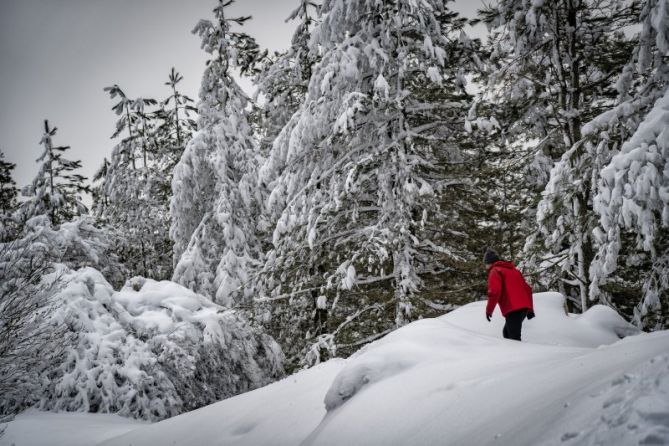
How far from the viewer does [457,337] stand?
14.7ft

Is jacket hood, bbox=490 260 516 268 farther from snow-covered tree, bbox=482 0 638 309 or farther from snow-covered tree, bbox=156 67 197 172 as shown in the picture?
snow-covered tree, bbox=156 67 197 172

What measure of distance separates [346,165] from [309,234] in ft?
4.94

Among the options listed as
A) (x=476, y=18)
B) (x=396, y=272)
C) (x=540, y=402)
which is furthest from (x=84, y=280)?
(x=476, y=18)

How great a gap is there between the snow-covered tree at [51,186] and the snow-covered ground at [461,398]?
12274mm

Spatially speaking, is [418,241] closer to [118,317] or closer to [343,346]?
[343,346]

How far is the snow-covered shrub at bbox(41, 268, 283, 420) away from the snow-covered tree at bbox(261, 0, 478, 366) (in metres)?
1.33

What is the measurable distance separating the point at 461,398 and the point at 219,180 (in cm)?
1248

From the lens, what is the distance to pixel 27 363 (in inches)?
241

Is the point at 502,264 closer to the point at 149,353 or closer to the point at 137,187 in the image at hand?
the point at 149,353

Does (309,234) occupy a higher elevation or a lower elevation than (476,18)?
lower

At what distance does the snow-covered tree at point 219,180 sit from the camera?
45.7 ft

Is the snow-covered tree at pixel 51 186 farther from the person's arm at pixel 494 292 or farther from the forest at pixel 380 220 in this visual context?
the person's arm at pixel 494 292

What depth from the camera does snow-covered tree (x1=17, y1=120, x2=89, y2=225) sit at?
53.1 feet

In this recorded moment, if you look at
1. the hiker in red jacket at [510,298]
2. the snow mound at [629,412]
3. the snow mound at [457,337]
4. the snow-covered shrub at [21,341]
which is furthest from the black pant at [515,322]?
the snow-covered shrub at [21,341]
